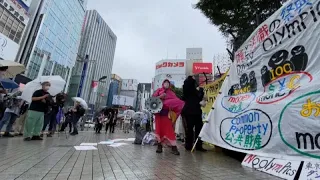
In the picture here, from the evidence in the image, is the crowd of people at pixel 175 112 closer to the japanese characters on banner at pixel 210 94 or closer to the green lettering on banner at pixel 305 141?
the japanese characters on banner at pixel 210 94

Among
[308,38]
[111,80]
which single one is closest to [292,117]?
[308,38]

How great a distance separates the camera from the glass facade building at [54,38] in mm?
38781

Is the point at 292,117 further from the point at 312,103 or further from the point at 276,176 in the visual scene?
the point at 276,176

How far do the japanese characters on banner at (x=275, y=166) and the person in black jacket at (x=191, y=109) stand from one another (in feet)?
6.96

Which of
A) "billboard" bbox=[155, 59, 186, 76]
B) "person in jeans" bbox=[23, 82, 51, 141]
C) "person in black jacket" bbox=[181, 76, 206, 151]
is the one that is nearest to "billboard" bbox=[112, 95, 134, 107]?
"billboard" bbox=[155, 59, 186, 76]

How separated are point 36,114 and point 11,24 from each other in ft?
82.3

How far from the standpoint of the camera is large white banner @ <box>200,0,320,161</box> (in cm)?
294

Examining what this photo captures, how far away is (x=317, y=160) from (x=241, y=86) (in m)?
2.30

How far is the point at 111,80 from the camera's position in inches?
4286

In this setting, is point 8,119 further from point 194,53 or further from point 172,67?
point 194,53

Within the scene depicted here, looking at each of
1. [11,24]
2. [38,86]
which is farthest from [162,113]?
[11,24]

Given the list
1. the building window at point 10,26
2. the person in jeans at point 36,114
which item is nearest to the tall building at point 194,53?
the building window at point 10,26

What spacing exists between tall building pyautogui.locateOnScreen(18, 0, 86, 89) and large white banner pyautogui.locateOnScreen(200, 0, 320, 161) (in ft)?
124

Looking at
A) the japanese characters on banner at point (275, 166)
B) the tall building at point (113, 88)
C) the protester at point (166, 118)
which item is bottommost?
the japanese characters on banner at point (275, 166)
